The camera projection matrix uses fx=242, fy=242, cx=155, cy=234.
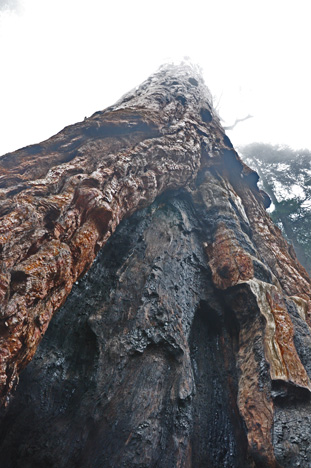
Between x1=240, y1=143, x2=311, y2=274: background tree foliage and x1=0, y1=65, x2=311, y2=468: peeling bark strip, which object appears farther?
x1=240, y1=143, x2=311, y2=274: background tree foliage

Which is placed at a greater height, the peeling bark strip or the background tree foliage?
the background tree foliage

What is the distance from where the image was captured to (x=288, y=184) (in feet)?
49.5

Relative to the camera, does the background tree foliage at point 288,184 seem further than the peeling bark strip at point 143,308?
Yes

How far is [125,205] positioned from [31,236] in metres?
2.06

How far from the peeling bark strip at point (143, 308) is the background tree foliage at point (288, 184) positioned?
7478 millimetres

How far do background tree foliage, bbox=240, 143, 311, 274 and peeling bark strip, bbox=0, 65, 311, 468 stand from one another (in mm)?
7478

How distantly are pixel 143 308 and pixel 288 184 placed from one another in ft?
48.2

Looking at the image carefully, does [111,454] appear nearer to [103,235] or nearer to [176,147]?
[103,235]

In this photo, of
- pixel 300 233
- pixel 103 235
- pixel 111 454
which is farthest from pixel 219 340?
pixel 300 233

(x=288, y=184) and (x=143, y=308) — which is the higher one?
(x=288, y=184)

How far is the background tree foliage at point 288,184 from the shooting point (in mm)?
12593

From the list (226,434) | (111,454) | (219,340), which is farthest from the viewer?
(219,340)

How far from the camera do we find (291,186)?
14859mm

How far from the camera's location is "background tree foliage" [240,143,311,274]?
12.6 m
